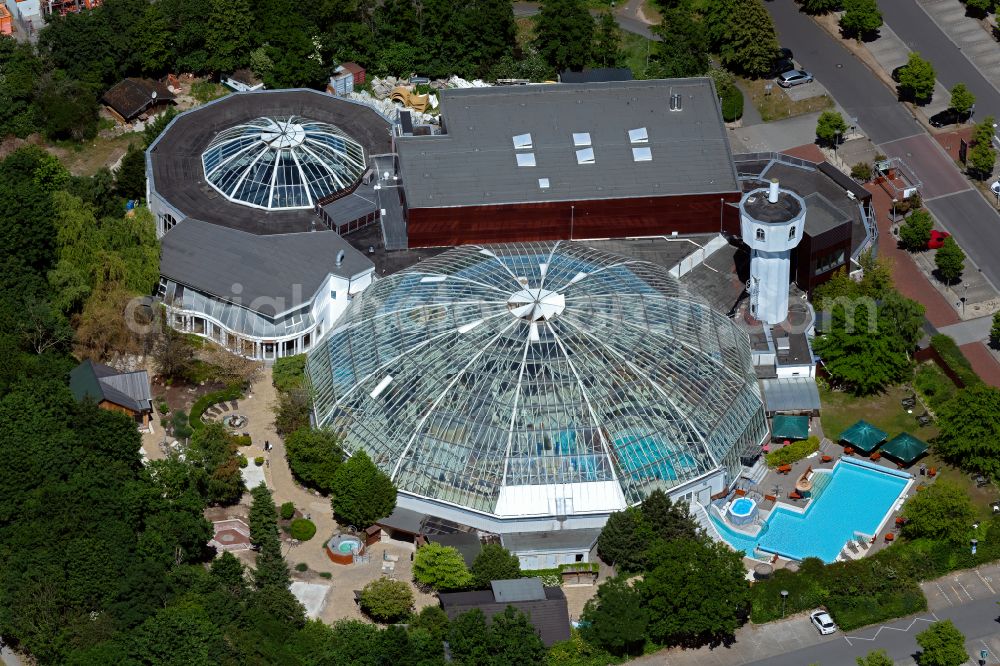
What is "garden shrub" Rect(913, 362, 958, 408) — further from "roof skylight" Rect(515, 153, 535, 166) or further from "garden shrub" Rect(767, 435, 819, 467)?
"roof skylight" Rect(515, 153, 535, 166)

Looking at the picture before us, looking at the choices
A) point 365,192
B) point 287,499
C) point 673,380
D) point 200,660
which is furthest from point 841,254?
point 200,660

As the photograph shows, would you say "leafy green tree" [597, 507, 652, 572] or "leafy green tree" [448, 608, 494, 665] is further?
"leafy green tree" [597, 507, 652, 572]

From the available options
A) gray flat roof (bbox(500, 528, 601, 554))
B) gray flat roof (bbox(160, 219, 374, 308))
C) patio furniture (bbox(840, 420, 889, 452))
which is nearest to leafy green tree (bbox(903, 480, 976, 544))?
patio furniture (bbox(840, 420, 889, 452))

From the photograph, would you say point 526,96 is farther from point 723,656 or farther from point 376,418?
point 723,656

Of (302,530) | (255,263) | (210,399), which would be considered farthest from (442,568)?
(255,263)

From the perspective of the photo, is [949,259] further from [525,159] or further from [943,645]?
[943,645]
